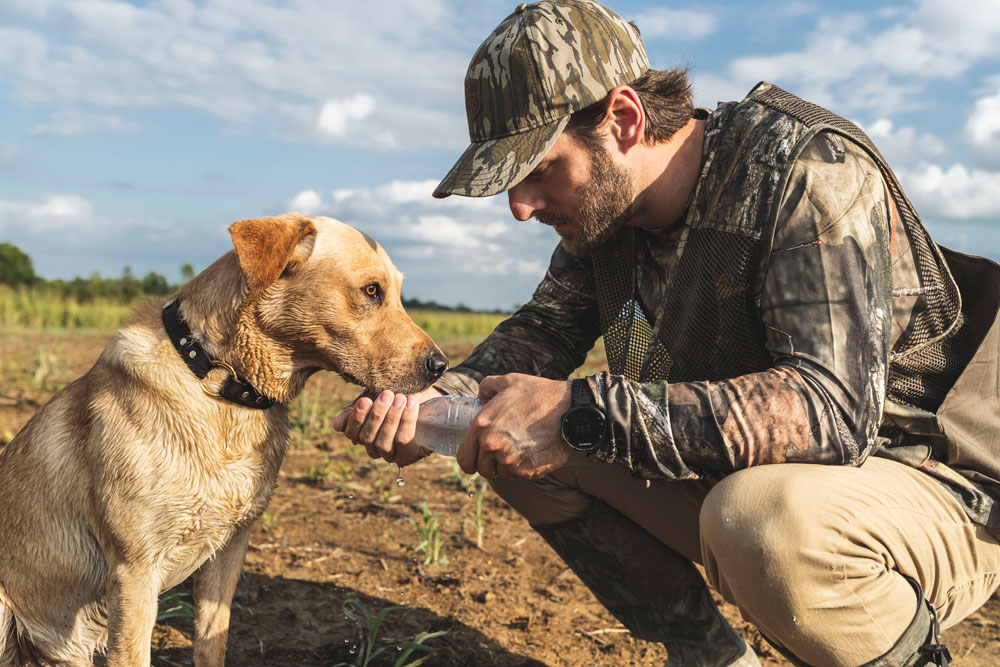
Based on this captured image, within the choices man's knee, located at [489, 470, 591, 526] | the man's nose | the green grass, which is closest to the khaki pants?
man's knee, located at [489, 470, 591, 526]

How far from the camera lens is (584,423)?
2383mm

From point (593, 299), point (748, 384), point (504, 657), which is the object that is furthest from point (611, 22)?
point (504, 657)

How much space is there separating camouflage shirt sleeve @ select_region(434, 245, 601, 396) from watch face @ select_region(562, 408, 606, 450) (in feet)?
3.69

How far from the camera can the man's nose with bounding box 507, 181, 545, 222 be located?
2943 millimetres

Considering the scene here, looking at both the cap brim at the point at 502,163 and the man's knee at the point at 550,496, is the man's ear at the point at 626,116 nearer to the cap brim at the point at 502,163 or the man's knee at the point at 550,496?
the cap brim at the point at 502,163

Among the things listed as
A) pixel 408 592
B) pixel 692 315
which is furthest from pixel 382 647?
pixel 692 315

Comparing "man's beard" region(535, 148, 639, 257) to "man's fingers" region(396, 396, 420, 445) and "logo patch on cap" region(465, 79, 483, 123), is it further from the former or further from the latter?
"man's fingers" region(396, 396, 420, 445)

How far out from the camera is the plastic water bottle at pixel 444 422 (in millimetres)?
2998

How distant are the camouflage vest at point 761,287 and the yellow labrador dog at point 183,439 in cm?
101

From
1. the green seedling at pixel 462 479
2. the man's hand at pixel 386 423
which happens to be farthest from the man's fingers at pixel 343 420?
the green seedling at pixel 462 479

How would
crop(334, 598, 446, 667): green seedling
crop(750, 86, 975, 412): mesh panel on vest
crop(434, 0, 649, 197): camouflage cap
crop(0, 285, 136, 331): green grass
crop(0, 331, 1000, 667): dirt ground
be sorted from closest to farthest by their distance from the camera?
crop(750, 86, 975, 412): mesh panel on vest
crop(434, 0, 649, 197): camouflage cap
crop(334, 598, 446, 667): green seedling
crop(0, 331, 1000, 667): dirt ground
crop(0, 285, 136, 331): green grass

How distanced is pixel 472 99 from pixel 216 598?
6.75 ft

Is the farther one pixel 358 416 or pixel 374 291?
pixel 374 291

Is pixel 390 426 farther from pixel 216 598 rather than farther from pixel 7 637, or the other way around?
pixel 7 637
